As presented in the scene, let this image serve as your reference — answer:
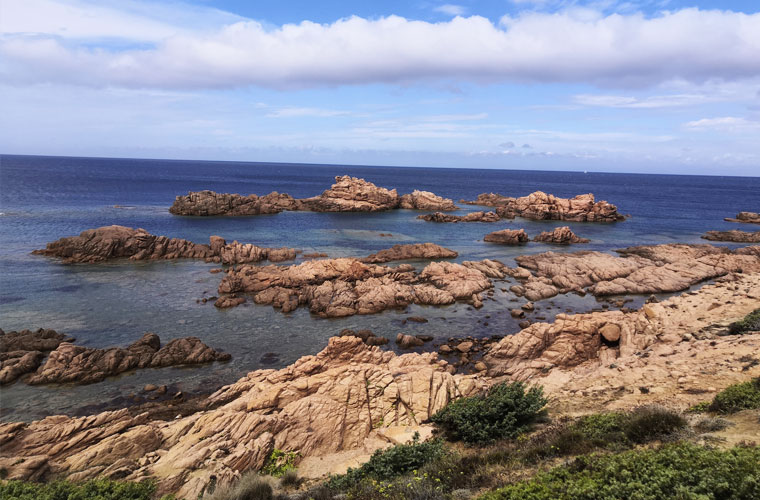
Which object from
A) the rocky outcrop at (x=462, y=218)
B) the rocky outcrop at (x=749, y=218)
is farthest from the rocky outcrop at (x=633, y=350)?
the rocky outcrop at (x=749, y=218)

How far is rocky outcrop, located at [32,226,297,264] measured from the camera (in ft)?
161

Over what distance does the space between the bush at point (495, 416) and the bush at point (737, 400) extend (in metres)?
5.10

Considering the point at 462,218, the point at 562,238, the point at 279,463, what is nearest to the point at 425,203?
the point at 462,218

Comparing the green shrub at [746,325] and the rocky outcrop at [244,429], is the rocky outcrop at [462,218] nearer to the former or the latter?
the green shrub at [746,325]

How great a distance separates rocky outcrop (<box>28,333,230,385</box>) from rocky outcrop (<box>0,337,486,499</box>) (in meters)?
6.39

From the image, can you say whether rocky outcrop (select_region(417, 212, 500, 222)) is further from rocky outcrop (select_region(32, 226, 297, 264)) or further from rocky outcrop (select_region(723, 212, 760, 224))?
rocky outcrop (select_region(723, 212, 760, 224))

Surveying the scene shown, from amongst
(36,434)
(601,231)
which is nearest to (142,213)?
(36,434)

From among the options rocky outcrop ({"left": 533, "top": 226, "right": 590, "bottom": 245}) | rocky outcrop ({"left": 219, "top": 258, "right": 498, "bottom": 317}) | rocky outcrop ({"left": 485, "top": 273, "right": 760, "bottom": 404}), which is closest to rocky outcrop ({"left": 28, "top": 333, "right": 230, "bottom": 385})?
rocky outcrop ({"left": 219, "top": 258, "right": 498, "bottom": 317})

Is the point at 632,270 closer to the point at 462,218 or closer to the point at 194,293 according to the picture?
the point at 462,218

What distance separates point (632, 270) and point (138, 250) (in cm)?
5806

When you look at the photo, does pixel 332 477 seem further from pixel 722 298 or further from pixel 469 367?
pixel 722 298

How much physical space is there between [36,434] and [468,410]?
53.2ft

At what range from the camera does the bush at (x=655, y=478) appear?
7641 millimetres

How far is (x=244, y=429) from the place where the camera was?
15.9 meters
